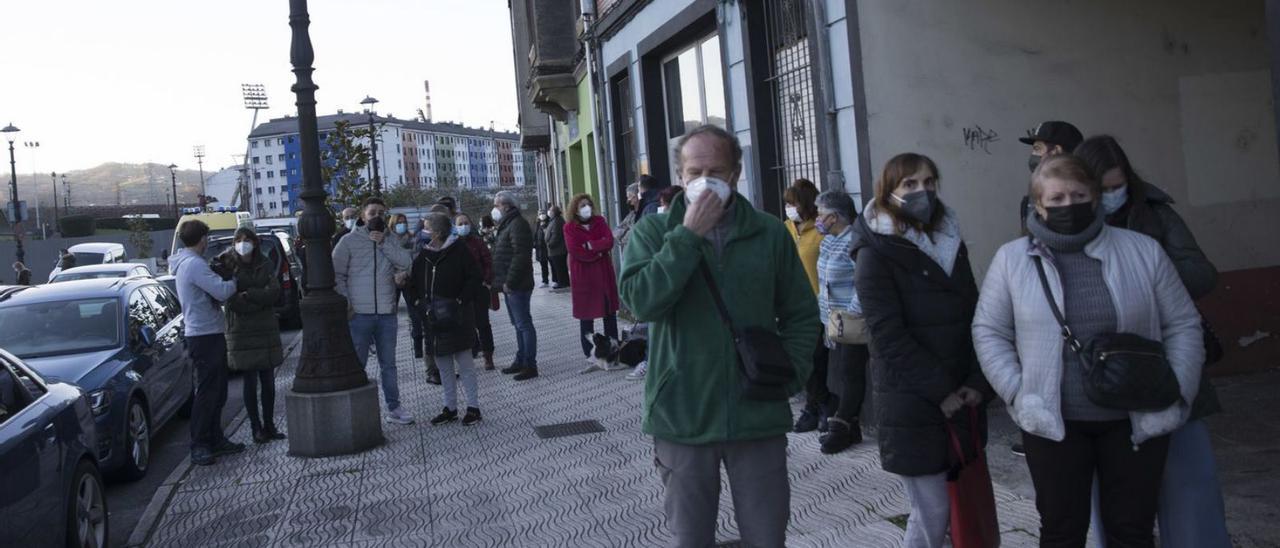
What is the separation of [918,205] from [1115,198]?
0.78 m

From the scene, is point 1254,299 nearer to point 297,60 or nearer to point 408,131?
point 297,60

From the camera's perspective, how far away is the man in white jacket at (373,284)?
920 centimetres

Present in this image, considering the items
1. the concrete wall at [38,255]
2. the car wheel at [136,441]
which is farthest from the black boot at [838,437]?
the concrete wall at [38,255]

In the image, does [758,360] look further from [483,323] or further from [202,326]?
[483,323]

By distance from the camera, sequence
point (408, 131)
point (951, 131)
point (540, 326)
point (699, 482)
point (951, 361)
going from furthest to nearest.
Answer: point (408, 131), point (540, 326), point (951, 131), point (951, 361), point (699, 482)

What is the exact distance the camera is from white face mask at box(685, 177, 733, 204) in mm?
3419

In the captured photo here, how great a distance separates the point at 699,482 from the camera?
356cm

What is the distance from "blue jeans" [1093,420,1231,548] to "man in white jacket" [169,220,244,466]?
6575 millimetres

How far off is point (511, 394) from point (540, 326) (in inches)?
225

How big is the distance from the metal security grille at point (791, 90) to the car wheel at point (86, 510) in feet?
18.0

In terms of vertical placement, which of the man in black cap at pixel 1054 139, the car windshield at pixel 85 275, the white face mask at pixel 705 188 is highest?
the car windshield at pixel 85 275

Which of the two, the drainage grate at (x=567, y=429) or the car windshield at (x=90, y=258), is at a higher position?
the car windshield at (x=90, y=258)

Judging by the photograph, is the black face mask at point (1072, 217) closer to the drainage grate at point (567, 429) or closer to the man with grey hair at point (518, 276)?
the drainage grate at point (567, 429)

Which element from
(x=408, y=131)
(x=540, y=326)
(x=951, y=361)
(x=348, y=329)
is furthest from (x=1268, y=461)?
(x=408, y=131)
